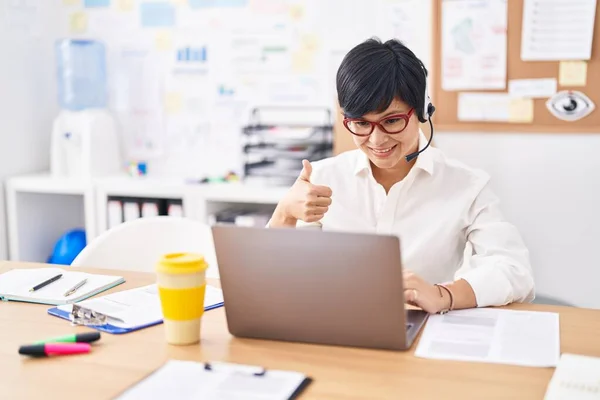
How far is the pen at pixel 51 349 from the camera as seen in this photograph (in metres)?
1.26

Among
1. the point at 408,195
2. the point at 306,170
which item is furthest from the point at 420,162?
the point at 306,170

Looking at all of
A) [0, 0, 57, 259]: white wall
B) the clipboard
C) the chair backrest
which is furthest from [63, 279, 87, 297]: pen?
[0, 0, 57, 259]: white wall

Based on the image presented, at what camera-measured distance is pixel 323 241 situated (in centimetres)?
121

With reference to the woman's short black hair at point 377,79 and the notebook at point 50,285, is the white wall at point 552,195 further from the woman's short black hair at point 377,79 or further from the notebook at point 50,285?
the notebook at point 50,285

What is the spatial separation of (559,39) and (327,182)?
1.31m

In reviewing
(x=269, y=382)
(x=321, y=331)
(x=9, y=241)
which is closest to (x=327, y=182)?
(x=321, y=331)

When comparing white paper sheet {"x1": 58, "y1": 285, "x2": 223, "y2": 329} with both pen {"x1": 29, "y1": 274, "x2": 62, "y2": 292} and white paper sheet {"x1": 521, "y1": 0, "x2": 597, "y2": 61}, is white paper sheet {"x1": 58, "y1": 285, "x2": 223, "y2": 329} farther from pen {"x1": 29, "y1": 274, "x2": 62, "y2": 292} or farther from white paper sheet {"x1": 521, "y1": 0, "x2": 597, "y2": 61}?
white paper sheet {"x1": 521, "y1": 0, "x2": 597, "y2": 61}

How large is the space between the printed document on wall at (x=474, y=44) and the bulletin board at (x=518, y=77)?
22mm

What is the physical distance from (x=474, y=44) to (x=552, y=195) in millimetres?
626

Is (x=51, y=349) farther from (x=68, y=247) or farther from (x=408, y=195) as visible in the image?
(x=68, y=247)

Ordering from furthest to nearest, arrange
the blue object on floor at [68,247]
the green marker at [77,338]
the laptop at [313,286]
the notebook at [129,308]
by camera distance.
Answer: the blue object on floor at [68,247]
the notebook at [129,308]
the green marker at [77,338]
the laptop at [313,286]

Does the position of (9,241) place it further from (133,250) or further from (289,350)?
(289,350)

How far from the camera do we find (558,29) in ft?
9.16

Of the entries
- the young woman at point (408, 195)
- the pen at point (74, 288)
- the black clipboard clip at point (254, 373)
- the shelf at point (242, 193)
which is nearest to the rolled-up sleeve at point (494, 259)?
the young woman at point (408, 195)
